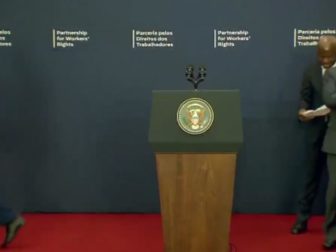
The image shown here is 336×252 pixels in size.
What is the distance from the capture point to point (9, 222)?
374 centimetres

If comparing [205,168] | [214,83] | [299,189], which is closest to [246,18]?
[214,83]

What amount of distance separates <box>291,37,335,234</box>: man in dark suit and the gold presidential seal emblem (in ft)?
3.47

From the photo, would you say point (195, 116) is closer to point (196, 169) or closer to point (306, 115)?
point (196, 169)

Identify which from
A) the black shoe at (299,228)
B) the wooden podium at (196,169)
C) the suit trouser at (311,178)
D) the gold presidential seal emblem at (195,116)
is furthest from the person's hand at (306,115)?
the gold presidential seal emblem at (195,116)

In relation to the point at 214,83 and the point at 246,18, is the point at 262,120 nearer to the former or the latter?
the point at 214,83

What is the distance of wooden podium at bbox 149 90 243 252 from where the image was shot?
125 inches

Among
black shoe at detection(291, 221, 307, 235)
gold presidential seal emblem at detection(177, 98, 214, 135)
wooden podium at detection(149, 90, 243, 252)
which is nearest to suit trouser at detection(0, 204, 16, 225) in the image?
wooden podium at detection(149, 90, 243, 252)

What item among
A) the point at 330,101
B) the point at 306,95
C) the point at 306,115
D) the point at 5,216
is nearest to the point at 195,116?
the point at 330,101

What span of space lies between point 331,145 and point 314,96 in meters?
0.65

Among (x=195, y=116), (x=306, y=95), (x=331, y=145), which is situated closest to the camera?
(x=195, y=116)

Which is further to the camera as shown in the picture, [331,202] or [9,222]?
[9,222]

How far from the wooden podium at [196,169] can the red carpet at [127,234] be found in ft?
1.91

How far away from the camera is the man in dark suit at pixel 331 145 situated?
3436 mm

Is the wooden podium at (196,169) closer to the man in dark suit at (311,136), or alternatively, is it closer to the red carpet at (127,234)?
the red carpet at (127,234)
